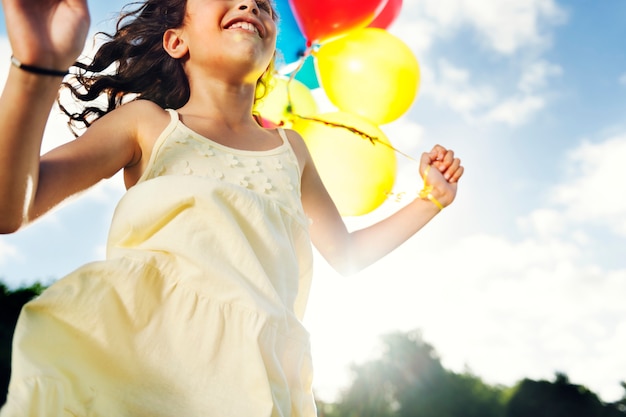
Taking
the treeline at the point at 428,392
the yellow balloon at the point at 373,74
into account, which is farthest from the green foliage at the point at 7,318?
the yellow balloon at the point at 373,74

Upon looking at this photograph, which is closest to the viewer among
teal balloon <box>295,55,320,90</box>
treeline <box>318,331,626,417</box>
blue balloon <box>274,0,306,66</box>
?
blue balloon <box>274,0,306,66</box>

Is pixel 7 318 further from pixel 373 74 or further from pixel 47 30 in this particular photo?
pixel 47 30

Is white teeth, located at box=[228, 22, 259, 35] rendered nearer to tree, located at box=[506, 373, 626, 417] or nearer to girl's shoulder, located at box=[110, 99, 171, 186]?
girl's shoulder, located at box=[110, 99, 171, 186]

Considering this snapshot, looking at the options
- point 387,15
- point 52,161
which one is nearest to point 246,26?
point 52,161

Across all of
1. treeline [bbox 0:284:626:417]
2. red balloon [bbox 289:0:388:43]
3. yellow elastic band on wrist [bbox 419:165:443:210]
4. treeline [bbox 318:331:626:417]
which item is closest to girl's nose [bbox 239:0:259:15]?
yellow elastic band on wrist [bbox 419:165:443:210]

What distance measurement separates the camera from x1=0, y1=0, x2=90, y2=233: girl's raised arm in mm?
867

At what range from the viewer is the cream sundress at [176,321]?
90cm

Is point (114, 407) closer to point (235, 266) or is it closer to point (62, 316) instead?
point (62, 316)

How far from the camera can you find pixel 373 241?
168 cm

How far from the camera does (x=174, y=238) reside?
1059 millimetres

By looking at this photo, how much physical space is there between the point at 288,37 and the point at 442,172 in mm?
882

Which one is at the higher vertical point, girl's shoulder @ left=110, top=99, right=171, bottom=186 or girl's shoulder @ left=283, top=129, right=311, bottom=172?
girl's shoulder @ left=283, top=129, right=311, bottom=172

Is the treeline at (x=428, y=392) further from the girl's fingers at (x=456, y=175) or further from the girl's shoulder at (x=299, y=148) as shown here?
the girl's shoulder at (x=299, y=148)

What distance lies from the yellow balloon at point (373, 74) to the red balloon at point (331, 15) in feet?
0.14
